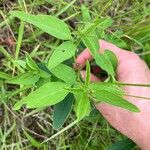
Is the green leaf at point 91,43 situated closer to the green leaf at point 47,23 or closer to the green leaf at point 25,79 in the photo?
the green leaf at point 47,23

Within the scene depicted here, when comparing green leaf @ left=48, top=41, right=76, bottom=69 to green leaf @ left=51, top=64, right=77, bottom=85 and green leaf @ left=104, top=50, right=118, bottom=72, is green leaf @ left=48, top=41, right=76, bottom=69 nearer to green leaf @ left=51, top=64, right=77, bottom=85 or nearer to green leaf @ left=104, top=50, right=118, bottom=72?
green leaf @ left=51, top=64, right=77, bottom=85

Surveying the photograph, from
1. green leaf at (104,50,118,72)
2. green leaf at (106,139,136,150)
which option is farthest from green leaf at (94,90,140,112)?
green leaf at (106,139,136,150)

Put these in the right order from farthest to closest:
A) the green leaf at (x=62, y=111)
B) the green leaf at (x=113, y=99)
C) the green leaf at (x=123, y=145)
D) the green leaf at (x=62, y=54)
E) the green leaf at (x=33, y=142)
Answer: the green leaf at (x=33, y=142)
the green leaf at (x=123, y=145)
the green leaf at (x=62, y=111)
the green leaf at (x=62, y=54)
the green leaf at (x=113, y=99)

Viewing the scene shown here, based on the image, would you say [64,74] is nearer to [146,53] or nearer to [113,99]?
Result: [113,99]

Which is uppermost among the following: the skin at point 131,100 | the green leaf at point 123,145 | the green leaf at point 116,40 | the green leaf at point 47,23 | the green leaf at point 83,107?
the green leaf at point 47,23

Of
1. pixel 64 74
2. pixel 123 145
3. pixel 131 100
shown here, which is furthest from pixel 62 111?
pixel 123 145

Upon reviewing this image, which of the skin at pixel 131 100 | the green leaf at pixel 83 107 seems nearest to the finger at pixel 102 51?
the skin at pixel 131 100

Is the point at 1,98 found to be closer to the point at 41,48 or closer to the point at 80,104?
the point at 41,48
